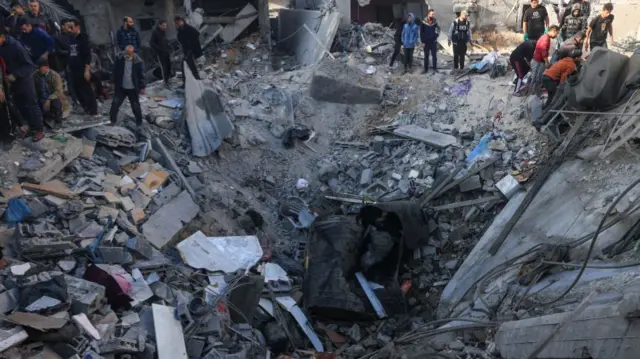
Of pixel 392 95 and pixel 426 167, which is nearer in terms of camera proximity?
pixel 426 167

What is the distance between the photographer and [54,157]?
782 centimetres

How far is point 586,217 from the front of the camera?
23.2 feet

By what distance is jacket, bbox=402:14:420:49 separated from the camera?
12109 mm

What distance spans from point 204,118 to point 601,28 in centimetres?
765

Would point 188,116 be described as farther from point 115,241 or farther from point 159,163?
point 115,241

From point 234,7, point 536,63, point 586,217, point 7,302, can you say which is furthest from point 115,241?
point 234,7

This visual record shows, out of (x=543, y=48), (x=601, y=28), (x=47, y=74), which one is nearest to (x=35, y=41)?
(x=47, y=74)

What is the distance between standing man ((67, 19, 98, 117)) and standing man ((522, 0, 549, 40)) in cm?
830

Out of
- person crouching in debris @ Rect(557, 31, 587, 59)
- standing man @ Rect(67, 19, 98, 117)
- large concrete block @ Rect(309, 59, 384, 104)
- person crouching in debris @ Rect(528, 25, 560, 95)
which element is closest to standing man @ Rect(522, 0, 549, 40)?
person crouching in debris @ Rect(528, 25, 560, 95)

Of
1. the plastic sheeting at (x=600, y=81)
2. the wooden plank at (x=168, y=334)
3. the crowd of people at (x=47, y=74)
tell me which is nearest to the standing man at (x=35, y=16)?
the crowd of people at (x=47, y=74)

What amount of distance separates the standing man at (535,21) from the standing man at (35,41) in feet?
28.8

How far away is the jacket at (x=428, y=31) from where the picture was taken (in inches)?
468

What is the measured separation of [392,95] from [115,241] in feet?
23.5

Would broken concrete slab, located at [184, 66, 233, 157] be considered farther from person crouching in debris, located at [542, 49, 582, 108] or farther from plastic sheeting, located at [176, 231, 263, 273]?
person crouching in debris, located at [542, 49, 582, 108]
